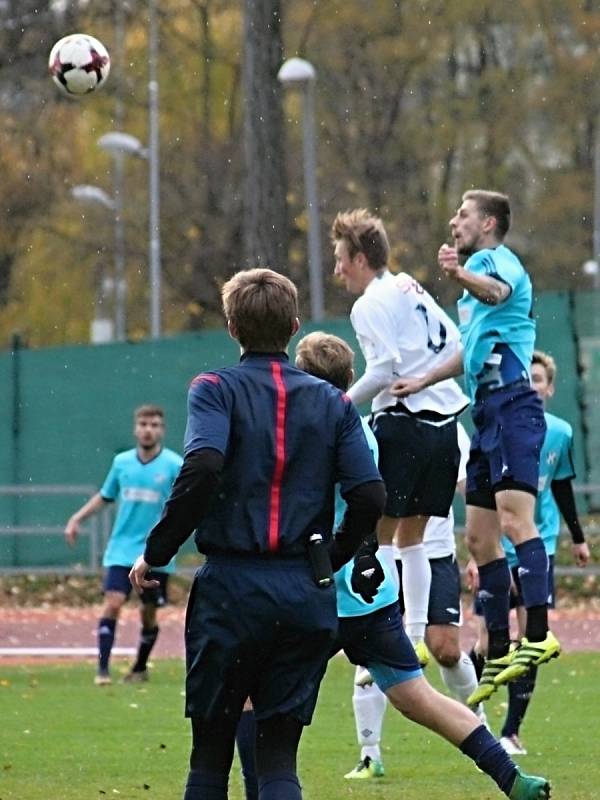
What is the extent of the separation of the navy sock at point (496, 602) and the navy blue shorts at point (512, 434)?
1.47 ft

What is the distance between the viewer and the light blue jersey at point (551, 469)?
1126 centimetres

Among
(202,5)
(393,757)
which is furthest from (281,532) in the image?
(202,5)

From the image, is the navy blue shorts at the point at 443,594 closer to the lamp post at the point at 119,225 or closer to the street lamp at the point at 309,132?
the street lamp at the point at 309,132

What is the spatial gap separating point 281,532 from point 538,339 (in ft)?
50.5

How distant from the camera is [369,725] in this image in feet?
29.4

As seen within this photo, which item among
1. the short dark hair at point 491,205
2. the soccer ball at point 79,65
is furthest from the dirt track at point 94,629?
the short dark hair at point 491,205

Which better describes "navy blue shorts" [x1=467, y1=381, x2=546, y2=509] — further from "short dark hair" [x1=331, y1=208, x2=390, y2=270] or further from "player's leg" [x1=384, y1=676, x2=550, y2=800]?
"player's leg" [x1=384, y1=676, x2=550, y2=800]

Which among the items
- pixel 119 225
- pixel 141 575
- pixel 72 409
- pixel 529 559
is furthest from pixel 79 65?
pixel 119 225

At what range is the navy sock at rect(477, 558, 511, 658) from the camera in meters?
9.08

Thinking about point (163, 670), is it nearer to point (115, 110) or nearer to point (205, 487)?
point (205, 487)

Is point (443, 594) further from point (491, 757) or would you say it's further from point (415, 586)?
point (491, 757)

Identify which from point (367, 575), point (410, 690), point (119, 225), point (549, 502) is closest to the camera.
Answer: point (367, 575)

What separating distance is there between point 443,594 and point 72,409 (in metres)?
13.3

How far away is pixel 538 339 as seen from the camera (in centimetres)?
2094
